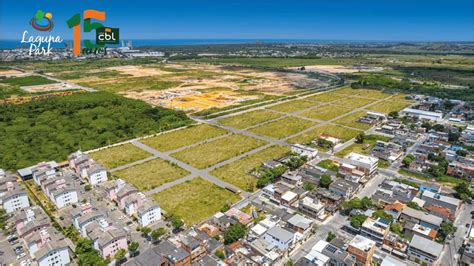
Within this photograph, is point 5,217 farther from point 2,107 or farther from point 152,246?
point 2,107

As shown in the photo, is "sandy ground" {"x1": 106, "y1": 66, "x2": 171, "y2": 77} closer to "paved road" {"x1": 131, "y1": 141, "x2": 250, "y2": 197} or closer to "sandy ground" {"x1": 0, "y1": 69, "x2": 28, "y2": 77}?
"sandy ground" {"x1": 0, "y1": 69, "x2": 28, "y2": 77}

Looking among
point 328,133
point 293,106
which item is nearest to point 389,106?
point 293,106

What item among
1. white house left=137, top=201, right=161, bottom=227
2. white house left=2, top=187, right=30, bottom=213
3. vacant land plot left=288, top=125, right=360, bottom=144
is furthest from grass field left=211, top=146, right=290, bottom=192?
white house left=2, top=187, right=30, bottom=213

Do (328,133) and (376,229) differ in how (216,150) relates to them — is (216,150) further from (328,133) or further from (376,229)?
(376,229)

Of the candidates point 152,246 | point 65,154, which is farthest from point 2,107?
point 152,246

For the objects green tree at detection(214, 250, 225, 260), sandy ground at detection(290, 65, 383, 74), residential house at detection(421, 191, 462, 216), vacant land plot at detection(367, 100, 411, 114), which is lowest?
green tree at detection(214, 250, 225, 260)

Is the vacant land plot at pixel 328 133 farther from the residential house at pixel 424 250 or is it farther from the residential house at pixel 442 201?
the residential house at pixel 424 250
